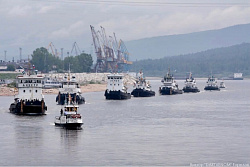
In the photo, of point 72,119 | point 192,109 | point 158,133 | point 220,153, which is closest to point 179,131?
point 158,133

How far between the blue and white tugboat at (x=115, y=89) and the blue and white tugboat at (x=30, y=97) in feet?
195

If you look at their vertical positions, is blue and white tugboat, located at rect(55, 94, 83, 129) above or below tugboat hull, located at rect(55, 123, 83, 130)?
above

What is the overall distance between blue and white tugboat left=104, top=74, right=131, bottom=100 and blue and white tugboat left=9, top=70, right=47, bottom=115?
2339 inches

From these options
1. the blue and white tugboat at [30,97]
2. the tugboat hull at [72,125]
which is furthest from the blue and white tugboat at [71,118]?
→ the blue and white tugboat at [30,97]

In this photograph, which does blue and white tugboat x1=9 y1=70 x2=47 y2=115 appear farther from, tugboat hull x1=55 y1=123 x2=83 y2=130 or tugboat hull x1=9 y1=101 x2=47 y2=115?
tugboat hull x1=55 y1=123 x2=83 y2=130

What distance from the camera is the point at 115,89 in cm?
17300

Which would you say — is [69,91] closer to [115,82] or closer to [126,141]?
[115,82]

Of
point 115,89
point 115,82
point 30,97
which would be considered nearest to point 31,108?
point 30,97

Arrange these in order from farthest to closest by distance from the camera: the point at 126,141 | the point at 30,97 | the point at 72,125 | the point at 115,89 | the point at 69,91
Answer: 1. the point at 115,89
2. the point at 69,91
3. the point at 30,97
4. the point at 72,125
5. the point at 126,141

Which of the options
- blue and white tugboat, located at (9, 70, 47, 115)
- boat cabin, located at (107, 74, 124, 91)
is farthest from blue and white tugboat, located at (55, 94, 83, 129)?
boat cabin, located at (107, 74, 124, 91)

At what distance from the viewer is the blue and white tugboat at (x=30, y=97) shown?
110 metres

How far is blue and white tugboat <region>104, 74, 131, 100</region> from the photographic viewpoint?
171 m

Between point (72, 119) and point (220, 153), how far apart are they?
25.9 m

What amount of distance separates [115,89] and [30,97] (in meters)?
62.9
